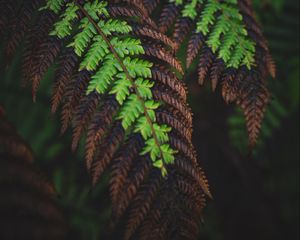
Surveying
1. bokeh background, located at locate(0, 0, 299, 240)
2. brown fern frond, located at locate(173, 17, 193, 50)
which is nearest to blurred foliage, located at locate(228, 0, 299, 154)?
bokeh background, located at locate(0, 0, 299, 240)

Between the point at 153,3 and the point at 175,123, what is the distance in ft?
1.71

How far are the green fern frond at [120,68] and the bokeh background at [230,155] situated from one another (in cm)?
141

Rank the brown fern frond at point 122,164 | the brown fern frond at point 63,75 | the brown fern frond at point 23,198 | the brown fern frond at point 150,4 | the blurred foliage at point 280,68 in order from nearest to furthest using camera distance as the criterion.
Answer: the brown fern frond at point 23,198, the brown fern frond at point 122,164, the brown fern frond at point 63,75, the brown fern frond at point 150,4, the blurred foliage at point 280,68

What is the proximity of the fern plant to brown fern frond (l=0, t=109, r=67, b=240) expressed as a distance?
0.46ft

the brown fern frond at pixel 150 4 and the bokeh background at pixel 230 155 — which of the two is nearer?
the brown fern frond at pixel 150 4

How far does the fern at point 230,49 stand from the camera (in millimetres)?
1138

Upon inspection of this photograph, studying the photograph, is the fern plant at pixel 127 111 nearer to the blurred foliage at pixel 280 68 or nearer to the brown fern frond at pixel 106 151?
the brown fern frond at pixel 106 151

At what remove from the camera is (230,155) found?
2.97 metres

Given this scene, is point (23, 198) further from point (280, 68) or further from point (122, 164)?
point (280, 68)

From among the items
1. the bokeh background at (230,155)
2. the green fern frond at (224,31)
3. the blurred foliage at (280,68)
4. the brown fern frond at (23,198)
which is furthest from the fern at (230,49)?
the blurred foliage at (280,68)

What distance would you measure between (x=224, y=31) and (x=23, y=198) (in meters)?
0.92

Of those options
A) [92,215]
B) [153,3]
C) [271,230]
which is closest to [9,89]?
[92,215]

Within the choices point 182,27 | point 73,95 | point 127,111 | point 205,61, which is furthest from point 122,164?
point 182,27

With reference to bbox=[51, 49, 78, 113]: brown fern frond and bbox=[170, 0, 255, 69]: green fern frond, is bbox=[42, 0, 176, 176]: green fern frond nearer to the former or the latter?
bbox=[51, 49, 78, 113]: brown fern frond
